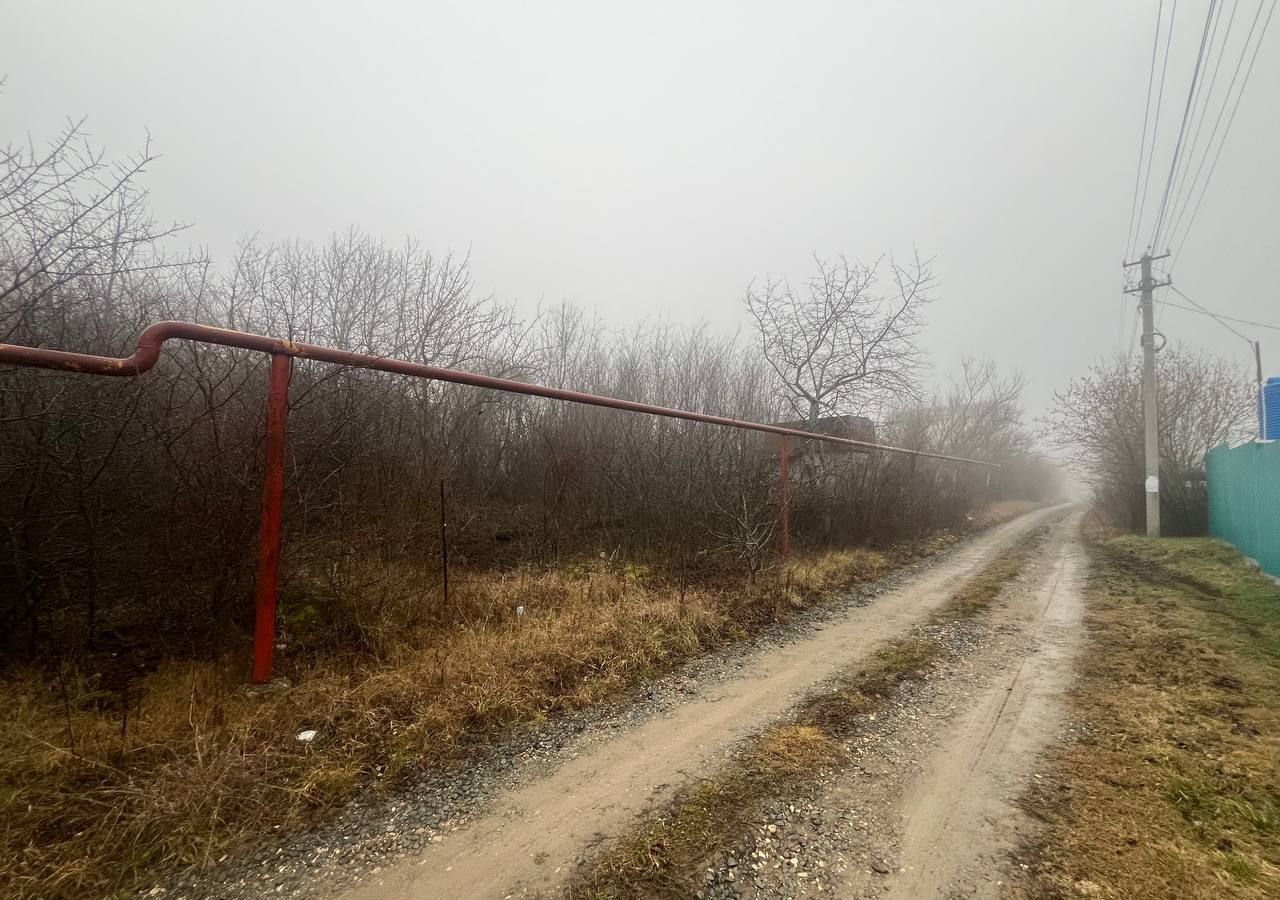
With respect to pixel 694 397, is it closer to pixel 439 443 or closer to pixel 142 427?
pixel 439 443

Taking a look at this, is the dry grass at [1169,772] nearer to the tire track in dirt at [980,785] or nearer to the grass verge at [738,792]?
the tire track in dirt at [980,785]

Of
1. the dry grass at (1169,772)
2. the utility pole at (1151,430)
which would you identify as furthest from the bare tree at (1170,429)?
the dry grass at (1169,772)

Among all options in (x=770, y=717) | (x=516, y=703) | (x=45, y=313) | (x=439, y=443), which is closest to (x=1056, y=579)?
(x=770, y=717)

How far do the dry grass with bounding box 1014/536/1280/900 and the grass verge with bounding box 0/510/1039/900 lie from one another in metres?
2.39

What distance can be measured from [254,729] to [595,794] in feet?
5.57

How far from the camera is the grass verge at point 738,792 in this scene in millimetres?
1779

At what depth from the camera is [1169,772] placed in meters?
2.35

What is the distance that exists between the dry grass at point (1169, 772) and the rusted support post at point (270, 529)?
141 inches

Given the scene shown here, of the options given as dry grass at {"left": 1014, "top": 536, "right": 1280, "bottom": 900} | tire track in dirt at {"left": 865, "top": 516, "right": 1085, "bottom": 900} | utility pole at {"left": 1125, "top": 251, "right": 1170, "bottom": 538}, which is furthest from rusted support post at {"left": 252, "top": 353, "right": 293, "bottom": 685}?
utility pole at {"left": 1125, "top": 251, "right": 1170, "bottom": 538}

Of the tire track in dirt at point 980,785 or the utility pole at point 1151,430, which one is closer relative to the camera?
the tire track in dirt at point 980,785

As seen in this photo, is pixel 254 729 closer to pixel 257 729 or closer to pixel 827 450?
pixel 257 729

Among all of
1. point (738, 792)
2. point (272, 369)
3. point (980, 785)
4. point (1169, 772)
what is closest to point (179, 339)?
point (272, 369)

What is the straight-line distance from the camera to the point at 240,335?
107 inches

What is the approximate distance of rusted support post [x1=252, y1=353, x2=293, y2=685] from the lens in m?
2.82
